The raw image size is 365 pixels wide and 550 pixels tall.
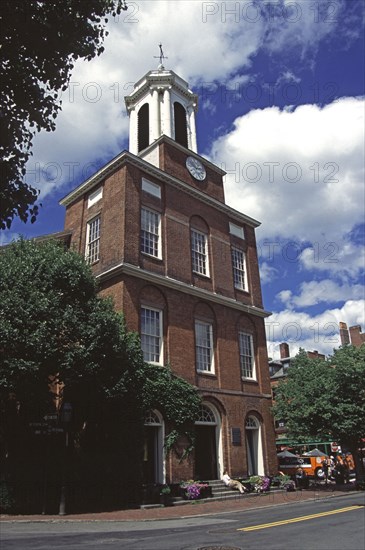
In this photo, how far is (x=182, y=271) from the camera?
23.6 metres

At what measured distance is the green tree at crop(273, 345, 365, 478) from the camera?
2336 cm

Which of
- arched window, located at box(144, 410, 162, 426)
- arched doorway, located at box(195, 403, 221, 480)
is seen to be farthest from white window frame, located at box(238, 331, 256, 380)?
arched window, located at box(144, 410, 162, 426)

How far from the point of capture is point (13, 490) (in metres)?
14.6

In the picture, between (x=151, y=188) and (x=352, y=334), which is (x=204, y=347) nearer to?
(x=151, y=188)

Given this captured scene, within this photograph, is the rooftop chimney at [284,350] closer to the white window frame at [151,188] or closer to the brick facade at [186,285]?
the brick facade at [186,285]

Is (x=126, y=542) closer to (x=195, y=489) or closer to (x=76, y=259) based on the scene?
(x=195, y=489)

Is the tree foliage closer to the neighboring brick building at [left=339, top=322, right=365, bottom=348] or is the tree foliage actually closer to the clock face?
the clock face

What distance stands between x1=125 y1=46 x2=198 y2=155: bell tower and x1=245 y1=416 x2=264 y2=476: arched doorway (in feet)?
55.1

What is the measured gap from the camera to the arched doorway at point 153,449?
19016mm

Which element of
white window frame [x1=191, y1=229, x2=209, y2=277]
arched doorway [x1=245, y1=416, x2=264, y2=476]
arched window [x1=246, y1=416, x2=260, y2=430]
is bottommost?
arched doorway [x1=245, y1=416, x2=264, y2=476]

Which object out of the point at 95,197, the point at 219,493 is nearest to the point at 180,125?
the point at 95,197

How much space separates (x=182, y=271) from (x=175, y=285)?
1398mm

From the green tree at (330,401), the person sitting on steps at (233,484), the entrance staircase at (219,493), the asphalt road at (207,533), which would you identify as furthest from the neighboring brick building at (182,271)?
the asphalt road at (207,533)

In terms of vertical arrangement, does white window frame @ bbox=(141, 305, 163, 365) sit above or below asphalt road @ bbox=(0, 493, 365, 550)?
above
